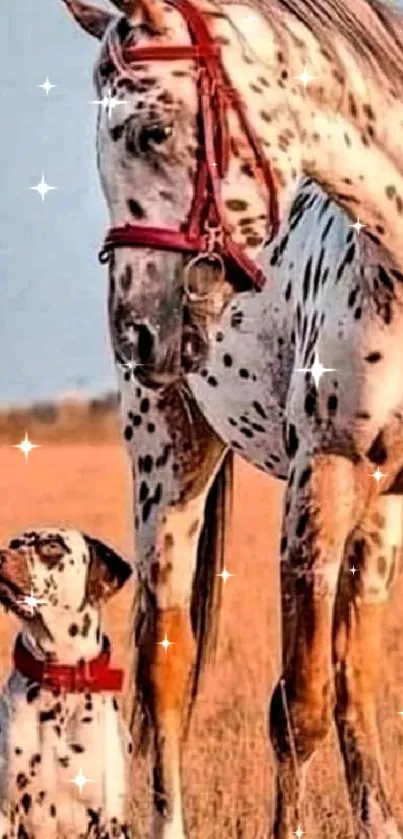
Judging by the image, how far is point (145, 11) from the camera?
1701 mm

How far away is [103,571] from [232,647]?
6.1 inches

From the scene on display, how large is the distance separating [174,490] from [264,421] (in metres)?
0.12

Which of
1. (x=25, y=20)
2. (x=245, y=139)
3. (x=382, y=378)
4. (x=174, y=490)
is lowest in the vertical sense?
(x=174, y=490)

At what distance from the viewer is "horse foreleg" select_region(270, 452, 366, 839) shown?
180 cm

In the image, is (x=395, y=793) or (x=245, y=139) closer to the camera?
(x=245, y=139)

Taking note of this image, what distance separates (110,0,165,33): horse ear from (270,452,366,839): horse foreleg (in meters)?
0.46

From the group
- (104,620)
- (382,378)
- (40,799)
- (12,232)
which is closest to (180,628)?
(104,620)

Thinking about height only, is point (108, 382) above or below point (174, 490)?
above

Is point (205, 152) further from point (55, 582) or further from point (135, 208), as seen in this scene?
point (55, 582)

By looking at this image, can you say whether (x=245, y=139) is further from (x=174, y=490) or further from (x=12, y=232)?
(x=174, y=490)

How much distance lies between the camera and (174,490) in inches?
71.6
